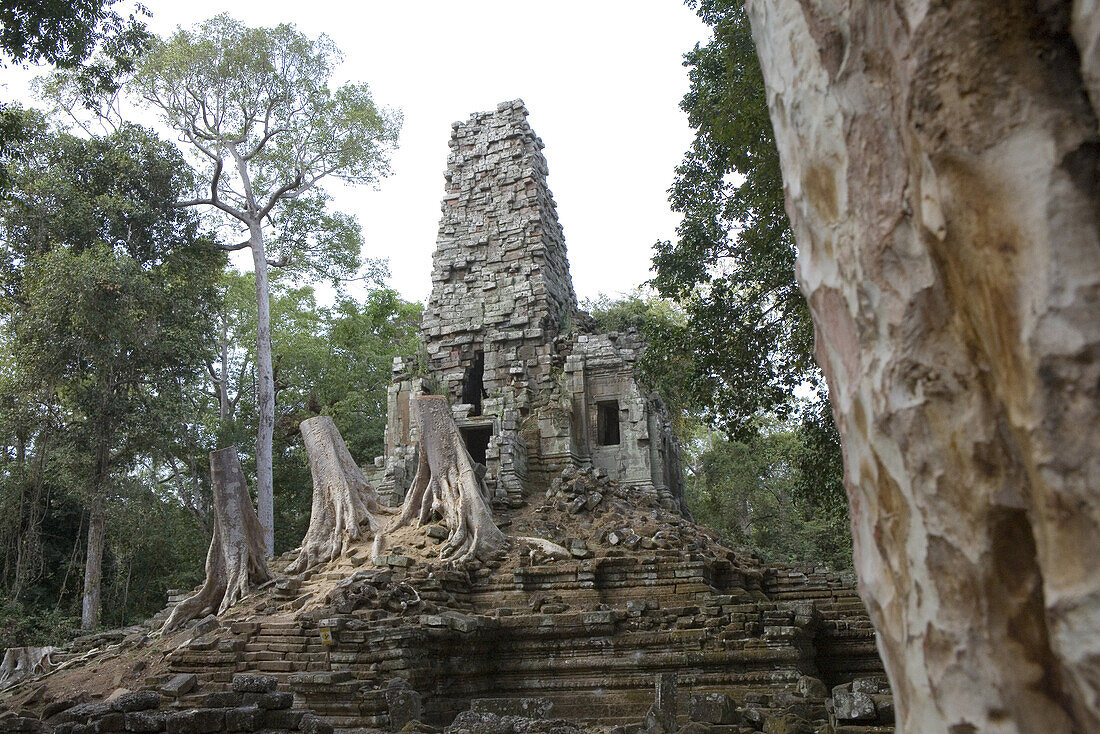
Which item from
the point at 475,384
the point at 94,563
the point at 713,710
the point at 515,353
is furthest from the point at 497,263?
the point at 713,710

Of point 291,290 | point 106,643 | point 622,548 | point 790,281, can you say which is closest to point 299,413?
point 291,290

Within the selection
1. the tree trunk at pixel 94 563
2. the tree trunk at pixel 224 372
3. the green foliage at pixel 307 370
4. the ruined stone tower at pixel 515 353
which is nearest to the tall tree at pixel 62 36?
the ruined stone tower at pixel 515 353

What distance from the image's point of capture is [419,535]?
11.8m

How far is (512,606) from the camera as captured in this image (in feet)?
34.1

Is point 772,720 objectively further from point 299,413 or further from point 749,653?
point 299,413

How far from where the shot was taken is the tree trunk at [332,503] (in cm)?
1196

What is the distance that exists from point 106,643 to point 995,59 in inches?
526

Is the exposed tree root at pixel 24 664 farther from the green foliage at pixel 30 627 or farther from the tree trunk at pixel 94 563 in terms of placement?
the tree trunk at pixel 94 563

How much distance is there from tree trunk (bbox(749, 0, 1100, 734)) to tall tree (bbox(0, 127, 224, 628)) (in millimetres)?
17421

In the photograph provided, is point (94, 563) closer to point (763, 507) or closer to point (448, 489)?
point (448, 489)

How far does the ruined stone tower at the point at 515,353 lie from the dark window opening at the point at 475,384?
25 mm

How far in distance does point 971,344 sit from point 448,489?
1110 cm

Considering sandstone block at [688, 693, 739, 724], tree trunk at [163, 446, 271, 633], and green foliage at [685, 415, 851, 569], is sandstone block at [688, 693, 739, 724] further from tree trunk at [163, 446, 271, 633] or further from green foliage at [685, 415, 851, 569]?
green foliage at [685, 415, 851, 569]

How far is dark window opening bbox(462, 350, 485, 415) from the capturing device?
16562mm
